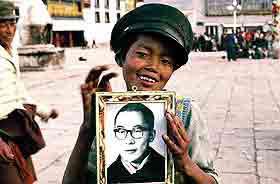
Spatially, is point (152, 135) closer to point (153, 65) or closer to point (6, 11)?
point (153, 65)

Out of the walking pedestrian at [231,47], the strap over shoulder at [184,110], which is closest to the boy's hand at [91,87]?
the strap over shoulder at [184,110]

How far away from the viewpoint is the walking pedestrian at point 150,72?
1.10 m

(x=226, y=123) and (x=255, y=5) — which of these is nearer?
(x=226, y=123)

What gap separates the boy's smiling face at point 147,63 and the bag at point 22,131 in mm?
1334

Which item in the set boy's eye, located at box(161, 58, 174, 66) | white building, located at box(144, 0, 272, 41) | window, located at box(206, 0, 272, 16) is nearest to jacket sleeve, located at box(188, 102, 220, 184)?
boy's eye, located at box(161, 58, 174, 66)

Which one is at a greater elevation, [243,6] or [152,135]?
[243,6]

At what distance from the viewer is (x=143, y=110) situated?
104cm

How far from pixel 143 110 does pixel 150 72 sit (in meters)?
0.14

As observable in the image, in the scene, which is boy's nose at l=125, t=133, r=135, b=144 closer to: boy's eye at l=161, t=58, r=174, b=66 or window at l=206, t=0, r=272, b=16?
boy's eye at l=161, t=58, r=174, b=66

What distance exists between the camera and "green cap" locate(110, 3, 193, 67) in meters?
1.13

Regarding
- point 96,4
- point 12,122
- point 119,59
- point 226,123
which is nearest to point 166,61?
A: point 119,59

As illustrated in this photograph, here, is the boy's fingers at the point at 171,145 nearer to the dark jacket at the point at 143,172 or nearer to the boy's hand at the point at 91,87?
the dark jacket at the point at 143,172

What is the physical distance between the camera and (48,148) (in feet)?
17.0

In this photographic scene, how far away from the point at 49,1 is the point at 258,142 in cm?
3524
